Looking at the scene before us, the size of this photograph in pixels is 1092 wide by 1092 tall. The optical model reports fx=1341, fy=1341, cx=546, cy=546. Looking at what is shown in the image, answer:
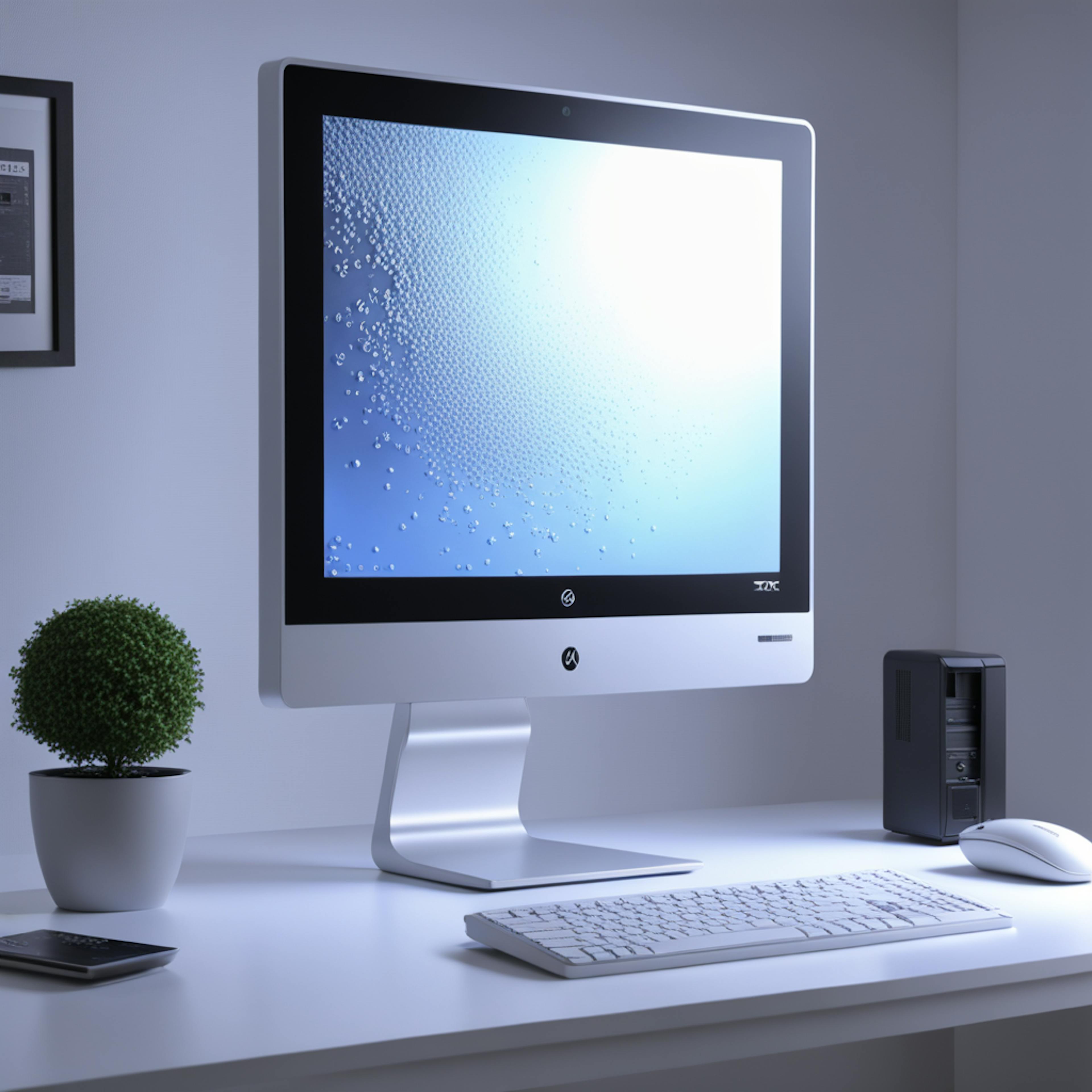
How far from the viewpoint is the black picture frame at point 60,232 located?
5.02 feet

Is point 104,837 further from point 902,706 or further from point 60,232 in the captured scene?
point 902,706

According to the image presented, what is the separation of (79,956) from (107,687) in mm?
255

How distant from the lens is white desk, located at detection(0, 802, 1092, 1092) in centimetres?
80

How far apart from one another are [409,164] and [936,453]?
3.72ft

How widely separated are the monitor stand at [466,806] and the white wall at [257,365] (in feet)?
1.32

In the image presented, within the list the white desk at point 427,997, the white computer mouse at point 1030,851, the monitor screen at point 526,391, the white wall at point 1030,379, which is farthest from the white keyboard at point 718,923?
the white wall at point 1030,379

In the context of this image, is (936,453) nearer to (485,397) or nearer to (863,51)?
(863,51)

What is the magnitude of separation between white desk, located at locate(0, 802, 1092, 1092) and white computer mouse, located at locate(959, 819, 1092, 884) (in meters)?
0.01

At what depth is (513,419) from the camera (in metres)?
1.32

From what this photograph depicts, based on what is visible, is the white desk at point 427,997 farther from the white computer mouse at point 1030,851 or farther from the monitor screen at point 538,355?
the monitor screen at point 538,355

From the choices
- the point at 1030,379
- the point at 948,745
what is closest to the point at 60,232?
the point at 948,745

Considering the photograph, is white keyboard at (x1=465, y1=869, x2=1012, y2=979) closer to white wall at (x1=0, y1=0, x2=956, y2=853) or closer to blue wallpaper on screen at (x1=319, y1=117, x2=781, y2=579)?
blue wallpaper on screen at (x1=319, y1=117, x2=781, y2=579)

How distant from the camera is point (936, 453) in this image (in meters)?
2.10


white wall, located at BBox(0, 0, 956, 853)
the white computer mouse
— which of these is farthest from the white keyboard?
white wall, located at BBox(0, 0, 956, 853)
